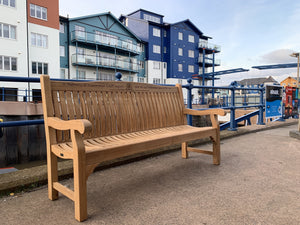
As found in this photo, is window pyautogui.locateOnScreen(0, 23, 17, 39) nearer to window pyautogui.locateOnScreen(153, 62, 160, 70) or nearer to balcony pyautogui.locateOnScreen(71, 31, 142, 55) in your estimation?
balcony pyautogui.locateOnScreen(71, 31, 142, 55)

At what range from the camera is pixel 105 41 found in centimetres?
2831

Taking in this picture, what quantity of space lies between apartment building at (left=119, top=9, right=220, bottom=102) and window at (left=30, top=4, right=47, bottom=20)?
643 inches

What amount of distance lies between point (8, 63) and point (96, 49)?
10.4m

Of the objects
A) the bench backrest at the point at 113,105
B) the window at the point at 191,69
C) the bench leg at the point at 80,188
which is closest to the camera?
A: the bench leg at the point at 80,188

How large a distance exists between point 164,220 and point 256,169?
71.5 inches

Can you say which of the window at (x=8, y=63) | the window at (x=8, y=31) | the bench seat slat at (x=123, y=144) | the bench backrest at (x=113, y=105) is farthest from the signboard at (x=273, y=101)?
the window at (x=8, y=31)

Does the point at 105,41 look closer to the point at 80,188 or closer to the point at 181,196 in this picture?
the point at 181,196

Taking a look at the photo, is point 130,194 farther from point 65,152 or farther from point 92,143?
point 65,152

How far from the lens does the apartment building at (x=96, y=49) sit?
84.5 feet

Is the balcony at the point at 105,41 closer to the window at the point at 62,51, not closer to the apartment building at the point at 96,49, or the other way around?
the apartment building at the point at 96,49

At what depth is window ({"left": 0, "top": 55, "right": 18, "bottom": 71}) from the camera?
19.2 meters

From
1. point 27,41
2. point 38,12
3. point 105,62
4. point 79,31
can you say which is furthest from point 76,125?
point 105,62

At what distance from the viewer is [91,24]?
91.8 ft

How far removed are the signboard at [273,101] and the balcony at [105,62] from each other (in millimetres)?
22083
